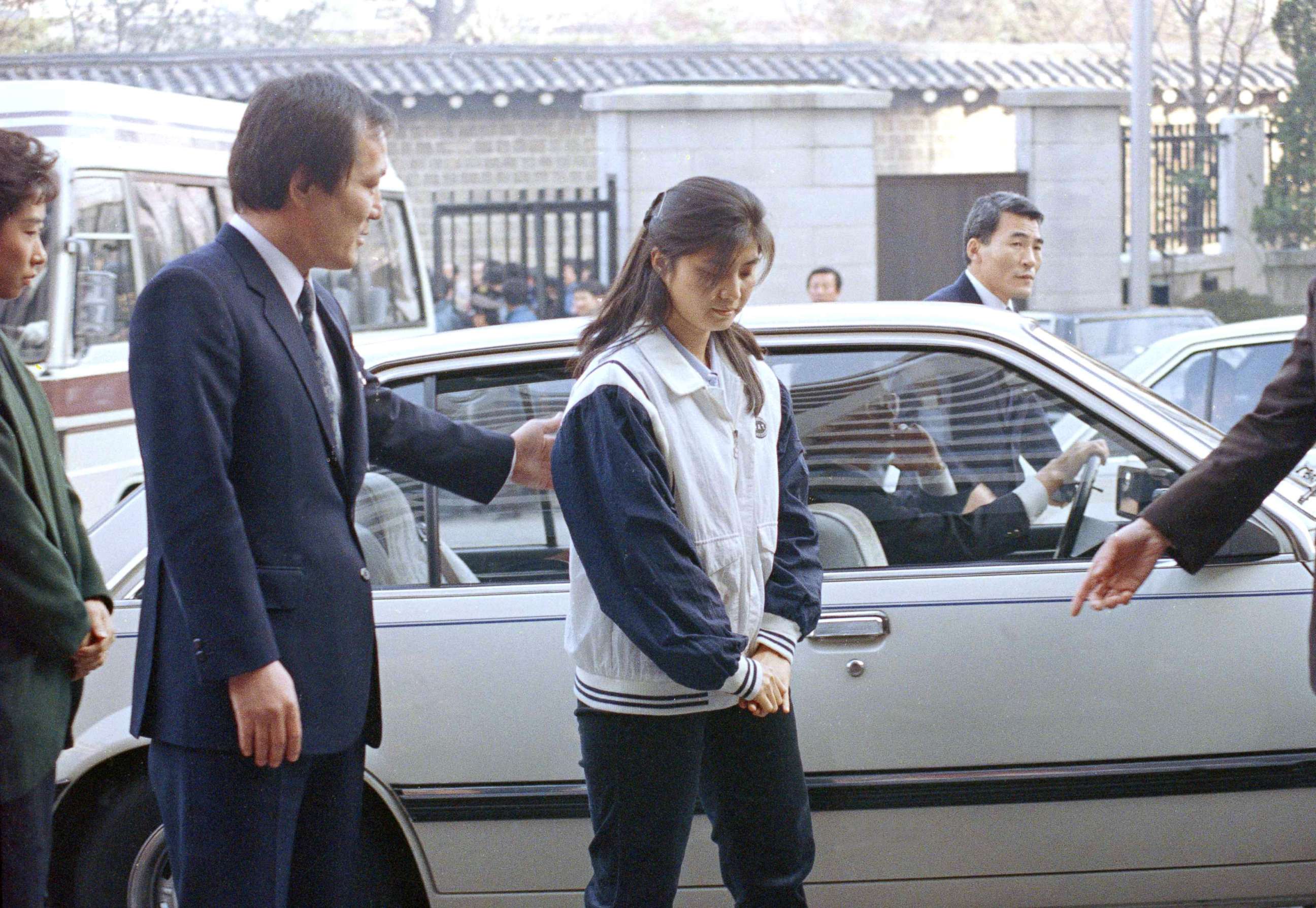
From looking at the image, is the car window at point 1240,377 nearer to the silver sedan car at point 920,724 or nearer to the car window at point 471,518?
the silver sedan car at point 920,724

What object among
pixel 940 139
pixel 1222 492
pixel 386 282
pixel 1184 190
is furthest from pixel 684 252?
pixel 940 139

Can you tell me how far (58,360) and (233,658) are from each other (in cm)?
618

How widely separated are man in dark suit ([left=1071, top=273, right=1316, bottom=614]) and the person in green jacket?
5.93 feet

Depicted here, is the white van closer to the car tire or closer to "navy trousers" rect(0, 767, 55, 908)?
the car tire

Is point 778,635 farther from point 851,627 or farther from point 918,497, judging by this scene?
point 918,497

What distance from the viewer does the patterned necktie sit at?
2.46 metres

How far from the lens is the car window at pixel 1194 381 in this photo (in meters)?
6.55

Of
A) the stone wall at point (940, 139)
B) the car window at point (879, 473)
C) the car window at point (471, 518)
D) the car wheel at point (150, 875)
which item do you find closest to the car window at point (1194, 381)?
the car window at point (879, 473)

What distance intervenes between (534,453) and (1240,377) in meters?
4.38

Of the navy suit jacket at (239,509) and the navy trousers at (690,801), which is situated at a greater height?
the navy suit jacket at (239,509)

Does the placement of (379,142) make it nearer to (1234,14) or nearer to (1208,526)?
(1208,526)

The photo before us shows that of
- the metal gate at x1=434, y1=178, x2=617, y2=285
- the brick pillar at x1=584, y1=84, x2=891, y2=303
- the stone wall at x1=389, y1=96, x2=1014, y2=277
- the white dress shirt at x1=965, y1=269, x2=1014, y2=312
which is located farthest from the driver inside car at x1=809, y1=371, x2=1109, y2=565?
the stone wall at x1=389, y1=96, x2=1014, y2=277

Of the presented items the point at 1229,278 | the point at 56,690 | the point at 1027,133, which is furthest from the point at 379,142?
the point at 1229,278

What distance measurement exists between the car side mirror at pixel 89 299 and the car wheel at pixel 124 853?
5.14 metres
